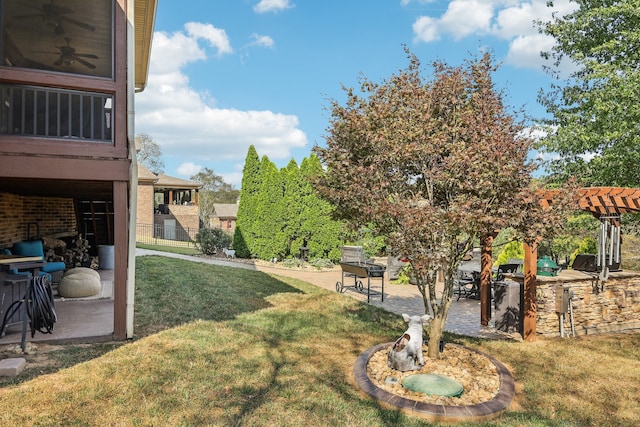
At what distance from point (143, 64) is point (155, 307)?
289 inches

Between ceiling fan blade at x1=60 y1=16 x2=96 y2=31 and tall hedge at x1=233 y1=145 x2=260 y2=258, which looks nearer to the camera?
ceiling fan blade at x1=60 y1=16 x2=96 y2=31

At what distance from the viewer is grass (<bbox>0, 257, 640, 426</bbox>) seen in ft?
13.3

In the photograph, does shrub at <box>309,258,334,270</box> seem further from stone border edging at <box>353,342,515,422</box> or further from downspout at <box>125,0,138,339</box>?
stone border edging at <box>353,342,515,422</box>

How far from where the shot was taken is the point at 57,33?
783 centimetres

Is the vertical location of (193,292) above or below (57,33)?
below

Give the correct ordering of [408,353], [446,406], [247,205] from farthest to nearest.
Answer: [247,205] < [408,353] < [446,406]

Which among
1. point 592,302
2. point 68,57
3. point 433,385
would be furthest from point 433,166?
point 68,57

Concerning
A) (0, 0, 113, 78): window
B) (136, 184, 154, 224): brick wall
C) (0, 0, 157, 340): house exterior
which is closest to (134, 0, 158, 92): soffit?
(0, 0, 113, 78): window

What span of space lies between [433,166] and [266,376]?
11.3 ft

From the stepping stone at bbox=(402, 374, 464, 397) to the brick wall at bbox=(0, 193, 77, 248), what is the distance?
8393 mm

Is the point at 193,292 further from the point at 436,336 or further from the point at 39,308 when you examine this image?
the point at 436,336

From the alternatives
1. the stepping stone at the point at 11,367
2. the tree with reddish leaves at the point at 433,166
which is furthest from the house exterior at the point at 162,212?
the tree with reddish leaves at the point at 433,166

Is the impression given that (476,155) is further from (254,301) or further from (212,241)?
(212,241)

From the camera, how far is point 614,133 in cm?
1099
